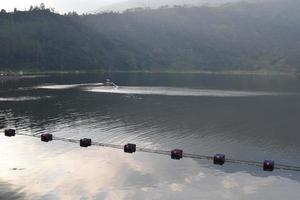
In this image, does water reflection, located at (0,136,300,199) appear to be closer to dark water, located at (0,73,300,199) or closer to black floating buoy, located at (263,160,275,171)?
dark water, located at (0,73,300,199)

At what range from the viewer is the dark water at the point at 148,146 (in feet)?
183

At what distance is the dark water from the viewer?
5578cm

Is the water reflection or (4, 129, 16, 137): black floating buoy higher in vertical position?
(4, 129, 16, 137): black floating buoy

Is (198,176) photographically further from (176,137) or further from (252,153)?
(176,137)

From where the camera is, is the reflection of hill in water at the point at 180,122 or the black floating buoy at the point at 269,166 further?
the reflection of hill in water at the point at 180,122

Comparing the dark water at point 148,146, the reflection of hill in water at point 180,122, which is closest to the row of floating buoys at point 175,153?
the dark water at point 148,146

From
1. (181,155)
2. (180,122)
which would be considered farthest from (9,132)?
(180,122)

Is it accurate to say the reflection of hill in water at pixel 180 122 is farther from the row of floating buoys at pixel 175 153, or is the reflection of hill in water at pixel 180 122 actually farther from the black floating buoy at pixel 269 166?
the black floating buoy at pixel 269 166

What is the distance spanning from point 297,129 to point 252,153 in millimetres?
28747

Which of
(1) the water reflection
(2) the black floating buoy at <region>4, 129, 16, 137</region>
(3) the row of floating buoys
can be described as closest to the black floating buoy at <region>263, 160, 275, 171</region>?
(3) the row of floating buoys

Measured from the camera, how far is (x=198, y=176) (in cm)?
6162

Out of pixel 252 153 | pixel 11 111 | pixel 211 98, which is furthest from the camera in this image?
pixel 211 98

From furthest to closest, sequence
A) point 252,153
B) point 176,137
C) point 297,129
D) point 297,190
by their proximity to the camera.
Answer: point 297,129
point 176,137
point 252,153
point 297,190

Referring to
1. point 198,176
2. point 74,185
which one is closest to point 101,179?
point 74,185
